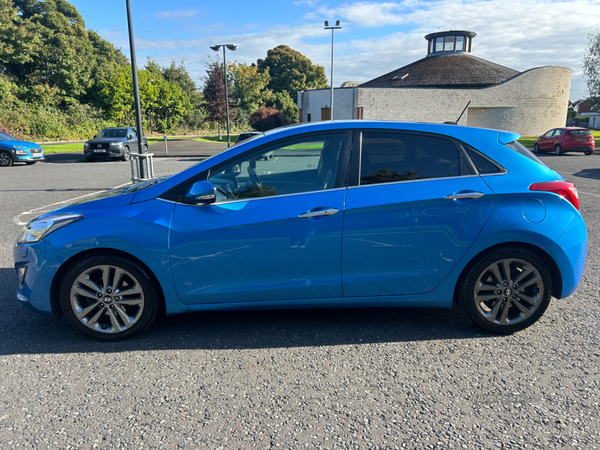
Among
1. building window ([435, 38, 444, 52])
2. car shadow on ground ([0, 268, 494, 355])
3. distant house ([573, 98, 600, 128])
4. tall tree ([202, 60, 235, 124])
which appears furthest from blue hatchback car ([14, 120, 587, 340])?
distant house ([573, 98, 600, 128])

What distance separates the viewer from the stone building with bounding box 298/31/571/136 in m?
45.3

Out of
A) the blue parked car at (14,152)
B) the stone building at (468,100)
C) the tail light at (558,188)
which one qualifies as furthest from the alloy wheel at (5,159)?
the stone building at (468,100)

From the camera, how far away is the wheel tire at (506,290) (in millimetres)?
3291

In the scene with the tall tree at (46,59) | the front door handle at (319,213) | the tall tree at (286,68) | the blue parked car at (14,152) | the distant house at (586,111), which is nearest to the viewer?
the front door handle at (319,213)

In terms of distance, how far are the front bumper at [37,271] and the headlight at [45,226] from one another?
54mm

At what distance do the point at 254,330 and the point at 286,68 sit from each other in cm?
8268

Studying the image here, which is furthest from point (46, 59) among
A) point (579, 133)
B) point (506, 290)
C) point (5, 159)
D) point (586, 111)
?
point (586, 111)

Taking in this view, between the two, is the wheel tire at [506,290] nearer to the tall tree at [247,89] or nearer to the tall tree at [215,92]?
the tall tree at [215,92]

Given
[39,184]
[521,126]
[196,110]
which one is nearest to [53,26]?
[196,110]

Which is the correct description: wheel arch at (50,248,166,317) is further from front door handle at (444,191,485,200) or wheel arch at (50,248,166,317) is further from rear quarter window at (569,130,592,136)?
rear quarter window at (569,130,592,136)

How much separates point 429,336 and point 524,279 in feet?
2.78

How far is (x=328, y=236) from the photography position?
3146mm

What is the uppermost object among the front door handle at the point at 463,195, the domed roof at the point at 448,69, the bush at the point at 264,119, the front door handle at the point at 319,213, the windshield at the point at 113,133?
the domed roof at the point at 448,69

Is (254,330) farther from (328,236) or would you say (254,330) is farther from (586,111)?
(586,111)
